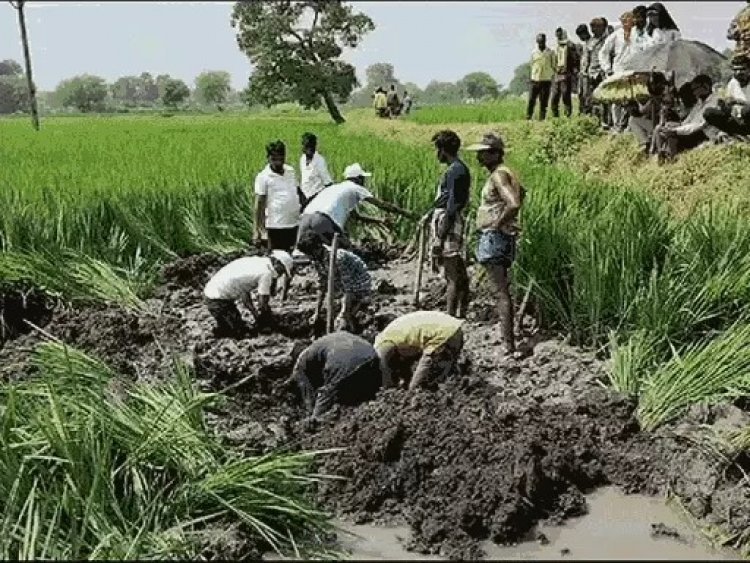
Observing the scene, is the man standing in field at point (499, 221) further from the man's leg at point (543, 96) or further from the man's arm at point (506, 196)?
the man's leg at point (543, 96)

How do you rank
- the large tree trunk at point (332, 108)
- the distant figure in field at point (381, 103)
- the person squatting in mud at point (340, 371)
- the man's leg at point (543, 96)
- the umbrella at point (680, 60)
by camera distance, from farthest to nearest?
1. the large tree trunk at point (332, 108)
2. the distant figure in field at point (381, 103)
3. the man's leg at point (543, 96)
4. the umbrella at point (680, 60)
5. the person squatting in mud at point (340, 371)

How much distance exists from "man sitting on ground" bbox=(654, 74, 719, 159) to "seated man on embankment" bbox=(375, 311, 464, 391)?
498 cm

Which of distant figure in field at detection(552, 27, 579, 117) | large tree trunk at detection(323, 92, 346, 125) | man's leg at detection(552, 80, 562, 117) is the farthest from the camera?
large tree trunk at detection(323, 92, 346, 125)

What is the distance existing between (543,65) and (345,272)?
305 inches

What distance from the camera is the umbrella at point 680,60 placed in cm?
1004

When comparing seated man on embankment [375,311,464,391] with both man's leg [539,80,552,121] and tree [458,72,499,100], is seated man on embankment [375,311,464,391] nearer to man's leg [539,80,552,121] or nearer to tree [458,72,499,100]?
man's leg [539,80,552,121]

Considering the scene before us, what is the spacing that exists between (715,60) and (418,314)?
6.23m

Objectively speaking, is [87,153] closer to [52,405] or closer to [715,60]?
[715,60]

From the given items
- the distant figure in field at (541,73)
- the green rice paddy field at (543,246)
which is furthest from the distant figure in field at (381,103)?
the green rice paddy field at (543,246)

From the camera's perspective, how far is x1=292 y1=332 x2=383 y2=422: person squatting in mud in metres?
5.21

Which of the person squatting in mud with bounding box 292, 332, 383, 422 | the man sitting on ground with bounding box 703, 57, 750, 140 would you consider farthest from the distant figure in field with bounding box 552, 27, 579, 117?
the person squatting in mud with bounding box 292, 332, 383, 422

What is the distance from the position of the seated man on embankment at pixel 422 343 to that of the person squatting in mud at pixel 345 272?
1425 mm

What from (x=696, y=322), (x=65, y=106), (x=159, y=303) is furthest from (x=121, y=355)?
(x=65, y=106)

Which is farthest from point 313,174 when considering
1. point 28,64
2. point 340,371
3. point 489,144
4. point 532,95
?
point 28,64
